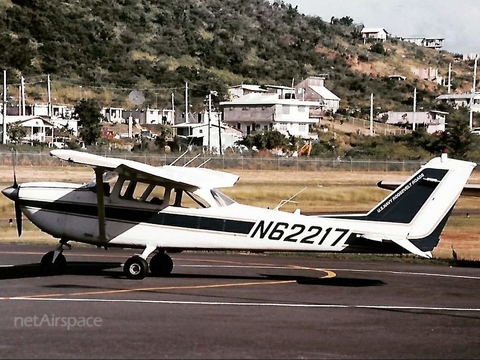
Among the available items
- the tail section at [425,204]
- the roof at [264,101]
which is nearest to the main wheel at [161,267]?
the tail section at [425,204]

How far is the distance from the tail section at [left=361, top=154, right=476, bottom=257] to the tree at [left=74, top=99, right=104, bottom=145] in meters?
80.0

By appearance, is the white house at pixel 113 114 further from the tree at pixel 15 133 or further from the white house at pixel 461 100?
the white house at pixel 461 100

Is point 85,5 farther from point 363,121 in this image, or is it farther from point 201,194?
point 201,194

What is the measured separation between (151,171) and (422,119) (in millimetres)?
124445

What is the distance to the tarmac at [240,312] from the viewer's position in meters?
11.5

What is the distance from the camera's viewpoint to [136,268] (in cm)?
1883

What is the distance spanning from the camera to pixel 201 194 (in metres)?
19.2

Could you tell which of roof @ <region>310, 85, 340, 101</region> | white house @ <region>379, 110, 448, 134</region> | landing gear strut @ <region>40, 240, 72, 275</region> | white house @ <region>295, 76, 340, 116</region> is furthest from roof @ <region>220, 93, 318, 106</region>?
landing gear strut @ <region>40, 240, 72, 275</region>

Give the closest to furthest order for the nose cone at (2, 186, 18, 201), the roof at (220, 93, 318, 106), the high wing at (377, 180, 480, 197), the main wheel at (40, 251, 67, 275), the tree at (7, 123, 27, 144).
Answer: the main wheel at (40, 251, 67, 275) → the nose cone at (2, 186, 18, 201) → the high wing at (377, 180, 480, 197) → the tree at (7, 123, 27, 144) → the roof at (220, 93, 318, 106)

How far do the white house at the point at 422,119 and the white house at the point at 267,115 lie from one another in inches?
947

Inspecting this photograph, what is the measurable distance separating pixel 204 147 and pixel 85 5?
73562mm

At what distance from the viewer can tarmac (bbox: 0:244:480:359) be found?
452 inches

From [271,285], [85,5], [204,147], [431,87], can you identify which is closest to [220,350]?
[271,285]

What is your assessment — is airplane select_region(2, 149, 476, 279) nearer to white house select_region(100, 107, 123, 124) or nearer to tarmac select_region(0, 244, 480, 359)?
tarmac select_region(0, 244, 480, 359)
